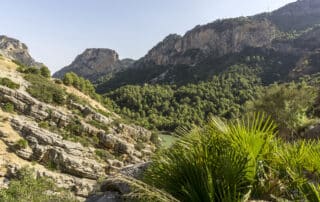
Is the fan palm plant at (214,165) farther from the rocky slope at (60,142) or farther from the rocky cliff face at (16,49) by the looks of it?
the rocky cliff face at (16,49)

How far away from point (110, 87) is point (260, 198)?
121487mm

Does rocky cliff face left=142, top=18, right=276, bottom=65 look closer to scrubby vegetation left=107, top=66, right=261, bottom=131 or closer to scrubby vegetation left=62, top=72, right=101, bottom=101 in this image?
scrubby vegetation left=107, top=66, right=261, bottom=131

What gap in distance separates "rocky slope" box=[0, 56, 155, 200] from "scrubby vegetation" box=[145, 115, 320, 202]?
24137 mm

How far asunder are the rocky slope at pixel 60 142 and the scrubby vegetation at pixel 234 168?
24.1 m

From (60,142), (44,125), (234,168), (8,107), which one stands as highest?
(8,107)

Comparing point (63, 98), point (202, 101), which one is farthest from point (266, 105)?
point (202, 101)

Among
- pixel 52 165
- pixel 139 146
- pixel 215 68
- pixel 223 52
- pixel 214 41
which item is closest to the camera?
pixel 52 165

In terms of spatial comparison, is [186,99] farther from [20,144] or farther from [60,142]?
[20,144]

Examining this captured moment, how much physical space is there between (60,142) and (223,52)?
10283 centimetres

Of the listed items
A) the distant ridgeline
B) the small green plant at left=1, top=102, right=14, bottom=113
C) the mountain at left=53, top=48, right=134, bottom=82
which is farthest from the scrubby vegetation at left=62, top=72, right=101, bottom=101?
the mountain at left=53, top=48, right=134, bottom=82

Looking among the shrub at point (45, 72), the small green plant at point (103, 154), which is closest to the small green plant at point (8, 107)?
the small green plant at point (103, 154)

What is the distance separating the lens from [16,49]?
156 meters

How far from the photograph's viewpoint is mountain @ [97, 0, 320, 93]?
11225 centimetres

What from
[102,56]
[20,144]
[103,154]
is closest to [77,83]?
[103,154]
